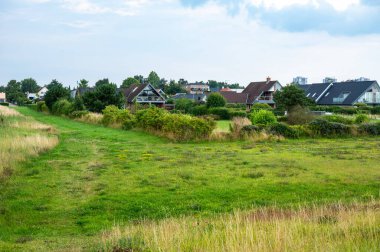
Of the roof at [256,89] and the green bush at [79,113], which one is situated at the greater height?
the roof at [256,89]

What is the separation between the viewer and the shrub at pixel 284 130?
27.0 metres

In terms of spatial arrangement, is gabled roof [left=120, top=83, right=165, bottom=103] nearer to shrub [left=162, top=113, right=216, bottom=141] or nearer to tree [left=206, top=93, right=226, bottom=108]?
tree [left=206, top=93, right=226, bottom=108]

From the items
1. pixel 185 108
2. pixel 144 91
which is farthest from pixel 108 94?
pixel 144 91

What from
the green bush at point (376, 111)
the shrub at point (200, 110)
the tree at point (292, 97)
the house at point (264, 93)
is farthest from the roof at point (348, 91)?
the shrub at point (200, 110)

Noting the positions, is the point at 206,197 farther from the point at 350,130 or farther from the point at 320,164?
the point at 350,130

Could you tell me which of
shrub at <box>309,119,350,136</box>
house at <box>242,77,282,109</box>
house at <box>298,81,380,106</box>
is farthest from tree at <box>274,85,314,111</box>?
house at <box>242,77,282,109</box>

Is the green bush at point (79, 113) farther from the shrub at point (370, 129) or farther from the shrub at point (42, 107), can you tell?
the shrub at point (370, 129)

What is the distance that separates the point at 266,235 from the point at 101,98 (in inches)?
1880

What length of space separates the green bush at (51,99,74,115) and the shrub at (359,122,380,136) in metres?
35.4

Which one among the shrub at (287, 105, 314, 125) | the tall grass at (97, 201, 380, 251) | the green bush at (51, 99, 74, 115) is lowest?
the tall grass at (97, 201, 380, 251)

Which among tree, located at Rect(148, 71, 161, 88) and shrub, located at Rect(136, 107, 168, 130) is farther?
tree, located at Rect(148, 71, 161, 88)

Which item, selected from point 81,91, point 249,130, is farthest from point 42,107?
point 249,130

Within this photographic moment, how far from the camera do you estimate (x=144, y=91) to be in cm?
7331

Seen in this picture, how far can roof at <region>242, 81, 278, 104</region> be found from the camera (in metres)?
76.2
